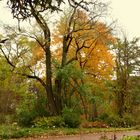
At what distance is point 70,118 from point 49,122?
6.31 feet

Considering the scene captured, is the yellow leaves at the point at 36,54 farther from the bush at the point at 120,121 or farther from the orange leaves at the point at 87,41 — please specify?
the bush at the point at 120,121

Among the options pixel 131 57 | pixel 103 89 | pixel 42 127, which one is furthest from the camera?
pixel 131 57

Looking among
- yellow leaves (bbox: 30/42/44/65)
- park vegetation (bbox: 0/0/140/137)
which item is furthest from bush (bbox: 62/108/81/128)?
yellow leaves (bbox: 30/42/44/65)

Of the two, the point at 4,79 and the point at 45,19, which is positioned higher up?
the point at 45,19

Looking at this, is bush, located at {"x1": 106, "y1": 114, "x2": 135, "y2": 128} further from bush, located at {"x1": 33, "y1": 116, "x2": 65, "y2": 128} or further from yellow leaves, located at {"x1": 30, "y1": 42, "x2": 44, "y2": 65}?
yellow leaves, located at {"x1": 30, "y1": 42, "x2": 44, "y2": 65}

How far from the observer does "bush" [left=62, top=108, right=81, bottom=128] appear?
33719 mm

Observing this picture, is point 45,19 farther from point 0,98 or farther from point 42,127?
point 0,98

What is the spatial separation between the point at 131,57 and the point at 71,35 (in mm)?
14836

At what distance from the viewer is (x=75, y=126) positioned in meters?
34.1

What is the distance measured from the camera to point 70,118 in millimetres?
33812

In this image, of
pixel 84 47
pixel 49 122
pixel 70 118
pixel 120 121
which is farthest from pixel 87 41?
pixel 49 122

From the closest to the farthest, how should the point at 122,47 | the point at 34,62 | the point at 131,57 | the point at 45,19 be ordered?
the point at 45,19, the point at 34,62, the point at 122,47, the point at 131,57

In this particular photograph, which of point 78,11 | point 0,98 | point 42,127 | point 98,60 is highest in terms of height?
point 78,11

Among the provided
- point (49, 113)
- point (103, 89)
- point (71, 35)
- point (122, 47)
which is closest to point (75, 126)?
point (49, 113)
